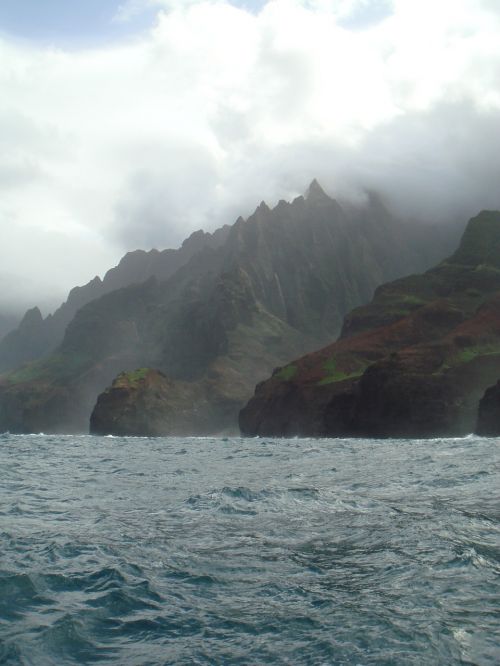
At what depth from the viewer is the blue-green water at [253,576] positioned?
13406 mm

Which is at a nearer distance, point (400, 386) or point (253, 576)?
point (253, 576)

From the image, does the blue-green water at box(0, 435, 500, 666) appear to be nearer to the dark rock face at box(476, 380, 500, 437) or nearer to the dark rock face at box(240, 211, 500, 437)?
the dark rock face at box(476, 380, 500, 437)

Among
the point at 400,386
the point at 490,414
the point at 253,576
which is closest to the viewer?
the point at 253,576

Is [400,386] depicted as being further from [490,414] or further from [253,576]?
[253,576]

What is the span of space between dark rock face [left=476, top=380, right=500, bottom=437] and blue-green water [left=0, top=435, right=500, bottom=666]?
90763 mm

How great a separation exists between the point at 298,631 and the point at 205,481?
2948 cm

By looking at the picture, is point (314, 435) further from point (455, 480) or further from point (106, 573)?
point (106, 573)

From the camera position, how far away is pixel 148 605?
16312mm

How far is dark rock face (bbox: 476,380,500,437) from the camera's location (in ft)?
397

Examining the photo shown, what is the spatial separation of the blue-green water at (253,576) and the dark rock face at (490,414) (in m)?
90.8

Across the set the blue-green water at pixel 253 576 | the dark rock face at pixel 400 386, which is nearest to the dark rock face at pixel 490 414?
the dark rock face at pixel 400 386

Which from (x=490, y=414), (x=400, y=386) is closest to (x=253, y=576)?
(x=490, y=414)

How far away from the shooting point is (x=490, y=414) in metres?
123

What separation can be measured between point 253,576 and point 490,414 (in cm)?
11216
